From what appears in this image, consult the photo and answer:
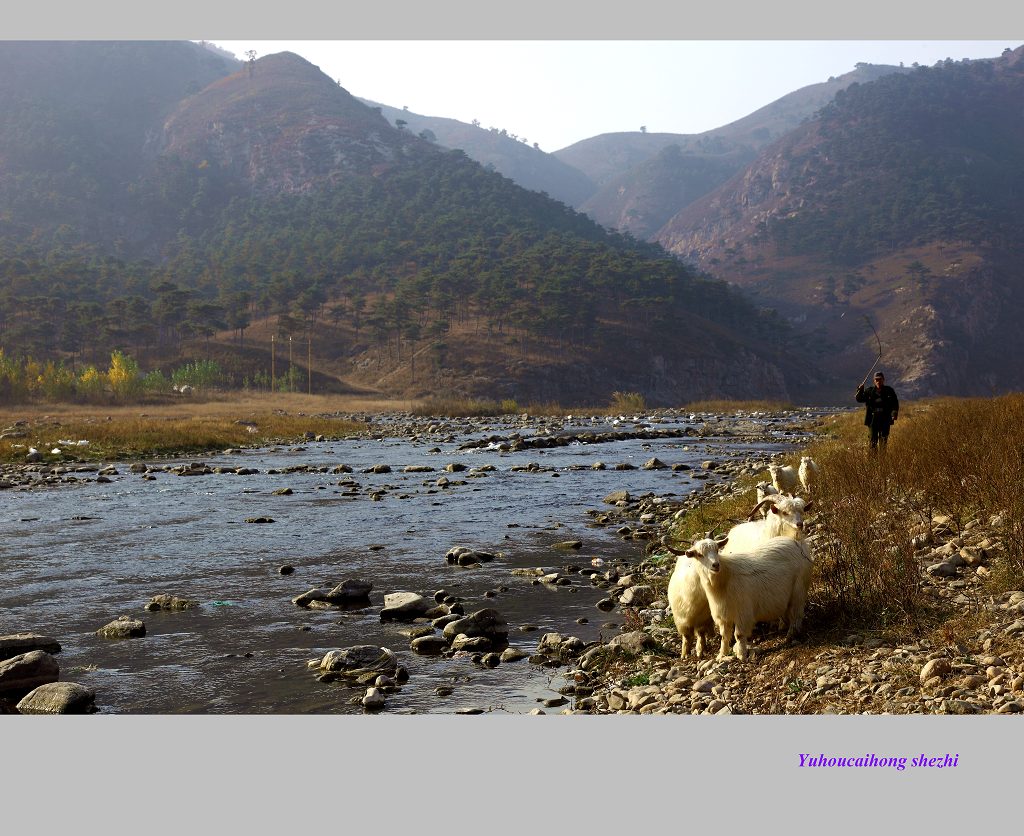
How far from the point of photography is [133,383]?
254 ft

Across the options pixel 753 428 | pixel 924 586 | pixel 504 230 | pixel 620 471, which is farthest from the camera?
pixel 504 230

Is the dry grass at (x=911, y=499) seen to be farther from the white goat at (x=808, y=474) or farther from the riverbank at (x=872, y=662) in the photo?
the white goat at (x=808, y=474)

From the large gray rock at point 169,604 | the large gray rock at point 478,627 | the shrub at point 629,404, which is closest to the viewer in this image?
the large gray rock at point 478,627

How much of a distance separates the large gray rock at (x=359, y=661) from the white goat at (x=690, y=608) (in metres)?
3.10

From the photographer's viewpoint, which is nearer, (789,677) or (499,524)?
(789,677)

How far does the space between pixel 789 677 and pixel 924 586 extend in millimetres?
2171

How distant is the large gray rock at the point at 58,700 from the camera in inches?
336

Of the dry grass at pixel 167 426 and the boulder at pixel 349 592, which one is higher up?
the boulder at pixel 349 592

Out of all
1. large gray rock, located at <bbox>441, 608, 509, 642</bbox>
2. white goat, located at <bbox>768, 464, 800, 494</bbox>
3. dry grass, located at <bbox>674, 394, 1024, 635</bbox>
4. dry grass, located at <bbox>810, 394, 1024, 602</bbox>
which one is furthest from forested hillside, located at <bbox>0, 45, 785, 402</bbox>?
large gray rock, located at <bbox>441, 608, 509, 642</bbox>

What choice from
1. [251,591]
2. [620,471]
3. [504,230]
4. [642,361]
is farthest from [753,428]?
[504,230]

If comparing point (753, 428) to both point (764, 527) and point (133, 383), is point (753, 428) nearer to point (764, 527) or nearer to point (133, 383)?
point (764, 527)

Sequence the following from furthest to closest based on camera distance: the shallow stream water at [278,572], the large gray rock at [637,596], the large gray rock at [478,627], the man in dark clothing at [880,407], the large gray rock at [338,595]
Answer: the man in dark clothing at [880,407] < the large gray rock at [338,595] < the large gray rock at [637,596] < the large gray rock at [478,627] < the shallow stream water at [278,572]

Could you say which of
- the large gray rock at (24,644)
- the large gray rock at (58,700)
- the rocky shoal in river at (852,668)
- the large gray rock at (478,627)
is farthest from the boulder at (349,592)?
the large gray rock at (58,700)

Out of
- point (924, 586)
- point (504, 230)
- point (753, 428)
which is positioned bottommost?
point (753, 428)
